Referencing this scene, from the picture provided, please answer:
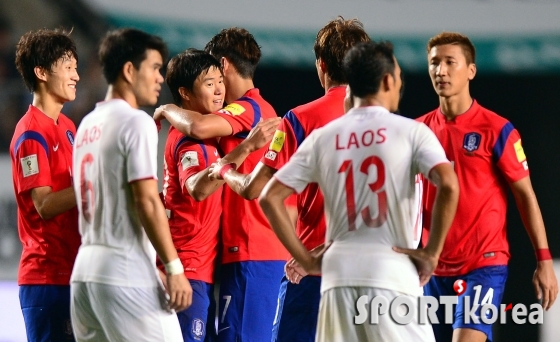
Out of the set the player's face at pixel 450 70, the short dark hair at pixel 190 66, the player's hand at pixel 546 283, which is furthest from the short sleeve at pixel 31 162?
the player's hand at pixel 546 283

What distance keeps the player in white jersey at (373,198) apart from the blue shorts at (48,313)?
157 cm

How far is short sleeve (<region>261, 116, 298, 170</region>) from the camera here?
446 centimetres

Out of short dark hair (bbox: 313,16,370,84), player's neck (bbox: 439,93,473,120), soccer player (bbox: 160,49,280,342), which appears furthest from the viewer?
player's neck (bbox: 439,93,473,120)

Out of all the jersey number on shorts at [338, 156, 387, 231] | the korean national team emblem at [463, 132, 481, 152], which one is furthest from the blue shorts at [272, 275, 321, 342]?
Answer: the korean national team emblem at [463, 132, 481, 152]

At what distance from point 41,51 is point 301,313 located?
1.94 metres

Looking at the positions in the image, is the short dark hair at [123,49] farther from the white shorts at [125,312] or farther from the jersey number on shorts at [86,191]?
the white shorts at [125,312]

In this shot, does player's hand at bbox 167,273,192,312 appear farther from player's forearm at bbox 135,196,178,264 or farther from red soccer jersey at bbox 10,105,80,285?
red soccer jersey at bbox 10,105,80,285

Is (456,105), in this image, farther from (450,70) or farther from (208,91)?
(208,91)

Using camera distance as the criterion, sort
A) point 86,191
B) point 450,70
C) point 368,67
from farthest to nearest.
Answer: point 450,70, point 86,191, point 368,67

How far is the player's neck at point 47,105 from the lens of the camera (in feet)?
16.5

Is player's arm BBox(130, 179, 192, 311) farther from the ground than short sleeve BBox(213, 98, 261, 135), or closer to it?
closer to it

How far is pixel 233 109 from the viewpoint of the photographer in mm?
5137

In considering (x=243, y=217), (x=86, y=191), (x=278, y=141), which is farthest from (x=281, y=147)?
(x=86, y=191)

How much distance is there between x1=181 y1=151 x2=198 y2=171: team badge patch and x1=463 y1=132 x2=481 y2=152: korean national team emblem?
145 centimetres
